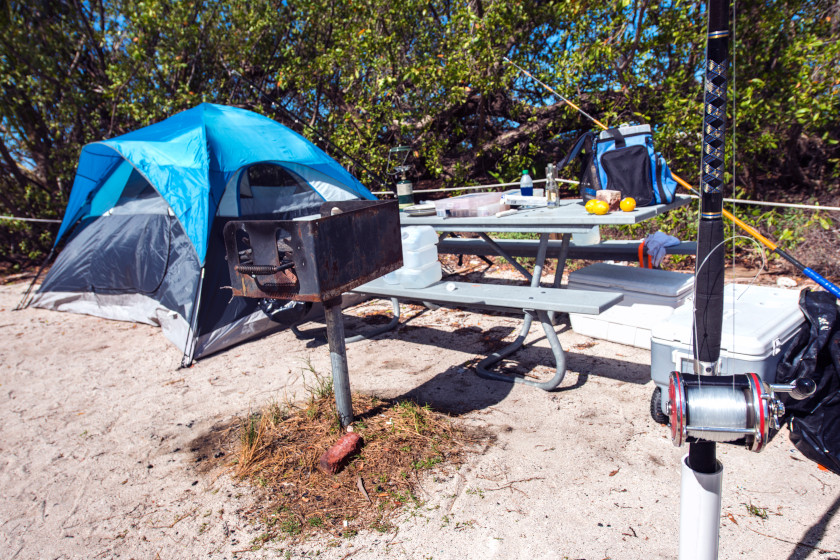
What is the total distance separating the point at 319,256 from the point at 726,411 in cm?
162

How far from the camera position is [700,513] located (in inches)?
51.1

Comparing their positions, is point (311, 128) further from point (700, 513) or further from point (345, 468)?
point (700, 513)

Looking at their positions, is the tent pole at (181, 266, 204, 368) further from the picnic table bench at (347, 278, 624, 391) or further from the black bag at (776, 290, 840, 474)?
the black bag at (776, 290, 840, 474)

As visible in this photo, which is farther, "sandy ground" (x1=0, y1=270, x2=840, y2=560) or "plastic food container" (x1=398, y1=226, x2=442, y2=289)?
"plastic food container" (x1=398, y1=226, x2=442, y2=289)

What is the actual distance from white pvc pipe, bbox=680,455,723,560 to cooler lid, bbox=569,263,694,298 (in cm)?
246

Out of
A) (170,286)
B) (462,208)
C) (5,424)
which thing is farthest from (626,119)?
(5,424)

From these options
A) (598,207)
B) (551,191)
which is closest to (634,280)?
(598,207)

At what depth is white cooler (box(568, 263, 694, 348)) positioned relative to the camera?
3.61 metres

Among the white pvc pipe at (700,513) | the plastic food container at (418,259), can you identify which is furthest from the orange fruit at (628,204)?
the white pvc pipe at (700,513)

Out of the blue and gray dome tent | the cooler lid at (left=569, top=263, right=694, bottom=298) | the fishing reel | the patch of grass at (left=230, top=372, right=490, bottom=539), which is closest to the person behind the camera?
the fishing reel

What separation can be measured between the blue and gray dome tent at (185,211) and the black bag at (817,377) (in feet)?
11.3

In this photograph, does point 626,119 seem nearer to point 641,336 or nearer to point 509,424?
point 641,336

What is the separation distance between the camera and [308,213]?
5207 mm

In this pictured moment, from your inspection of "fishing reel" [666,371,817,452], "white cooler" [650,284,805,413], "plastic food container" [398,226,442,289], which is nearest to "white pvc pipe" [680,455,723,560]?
"fishing reel" [666,371,817,452]
